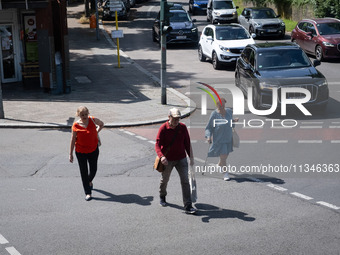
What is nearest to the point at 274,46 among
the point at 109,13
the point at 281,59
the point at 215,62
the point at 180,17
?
the point at 281,59

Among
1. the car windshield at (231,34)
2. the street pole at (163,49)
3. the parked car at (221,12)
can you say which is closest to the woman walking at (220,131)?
the street pole at (163,49)

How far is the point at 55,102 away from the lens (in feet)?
63.4

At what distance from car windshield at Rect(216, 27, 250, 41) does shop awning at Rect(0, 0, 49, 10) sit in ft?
28.8

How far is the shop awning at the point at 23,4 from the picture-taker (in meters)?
19.3

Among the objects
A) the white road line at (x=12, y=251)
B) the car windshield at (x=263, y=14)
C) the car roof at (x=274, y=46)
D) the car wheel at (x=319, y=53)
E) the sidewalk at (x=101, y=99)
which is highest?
the car roof at (x=274, y=46)

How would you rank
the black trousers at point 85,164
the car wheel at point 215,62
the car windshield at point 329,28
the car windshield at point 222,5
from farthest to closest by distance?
the car windshield at point 222,5, the car windshield at point 329,28, the car wheel at point 215,62, the black trousers at point 85,164

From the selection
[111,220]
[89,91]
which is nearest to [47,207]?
[111,220]

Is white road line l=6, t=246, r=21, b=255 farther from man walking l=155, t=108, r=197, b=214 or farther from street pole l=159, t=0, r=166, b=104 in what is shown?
street pole l=159, t=0, r=166, b=104

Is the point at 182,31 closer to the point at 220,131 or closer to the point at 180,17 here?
the point at 180,17

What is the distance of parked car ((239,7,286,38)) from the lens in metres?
33.2

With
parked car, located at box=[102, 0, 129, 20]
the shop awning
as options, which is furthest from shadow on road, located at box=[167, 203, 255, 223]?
parked car, located at box=[102, 0, 129, 20]

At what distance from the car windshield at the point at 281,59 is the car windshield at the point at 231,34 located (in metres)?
7.89

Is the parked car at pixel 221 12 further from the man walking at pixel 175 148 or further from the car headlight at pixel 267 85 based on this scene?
the man walking at pixel 175 148

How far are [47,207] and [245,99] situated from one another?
10.3 metres
